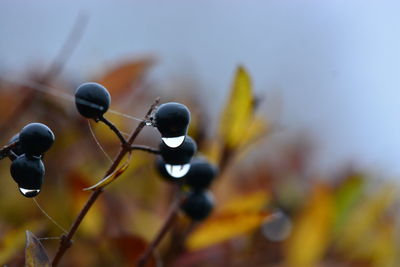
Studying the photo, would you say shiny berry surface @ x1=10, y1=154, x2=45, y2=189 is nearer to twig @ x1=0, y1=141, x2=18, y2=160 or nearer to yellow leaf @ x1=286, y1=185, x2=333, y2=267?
twig @ x1=0, y1=141, x2=18, y2=160

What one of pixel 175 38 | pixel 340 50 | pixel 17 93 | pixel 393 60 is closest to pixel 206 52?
pixel 175 38

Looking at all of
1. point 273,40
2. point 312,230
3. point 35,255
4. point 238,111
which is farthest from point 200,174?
point 273,40

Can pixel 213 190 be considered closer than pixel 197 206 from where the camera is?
No

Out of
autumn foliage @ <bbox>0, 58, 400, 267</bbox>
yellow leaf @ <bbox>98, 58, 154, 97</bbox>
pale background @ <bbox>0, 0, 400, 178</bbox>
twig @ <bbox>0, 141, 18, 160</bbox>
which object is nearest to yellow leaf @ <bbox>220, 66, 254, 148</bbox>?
autumn foliage @ <bbox>0, 58, 400, 267</bbox>

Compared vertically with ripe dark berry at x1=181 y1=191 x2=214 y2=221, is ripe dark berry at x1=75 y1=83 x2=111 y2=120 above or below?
above

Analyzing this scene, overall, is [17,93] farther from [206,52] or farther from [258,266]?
[206,52]

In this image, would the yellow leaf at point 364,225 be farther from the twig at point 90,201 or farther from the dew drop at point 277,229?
the twig at point 90,201

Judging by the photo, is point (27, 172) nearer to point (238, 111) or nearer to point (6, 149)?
point (6, 149)

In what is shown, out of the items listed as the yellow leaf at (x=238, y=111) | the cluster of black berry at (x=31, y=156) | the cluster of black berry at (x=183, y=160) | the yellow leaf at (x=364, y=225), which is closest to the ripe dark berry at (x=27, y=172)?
the cluster of black berry at (x=31, y=156)
